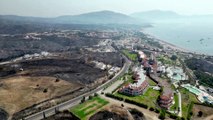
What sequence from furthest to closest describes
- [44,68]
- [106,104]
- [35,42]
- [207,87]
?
[35,42], [44,68], [207,87], [106,104]

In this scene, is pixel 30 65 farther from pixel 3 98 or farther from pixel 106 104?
pixel 106 104

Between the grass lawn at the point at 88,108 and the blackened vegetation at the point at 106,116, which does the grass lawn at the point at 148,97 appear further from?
the blackened vegetation at the point at 106,116

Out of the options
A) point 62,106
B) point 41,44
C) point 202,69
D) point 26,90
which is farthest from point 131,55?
point 62,106

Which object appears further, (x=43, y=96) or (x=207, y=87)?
(x=207, y=87)

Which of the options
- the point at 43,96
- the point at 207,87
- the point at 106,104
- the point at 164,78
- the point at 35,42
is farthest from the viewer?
the point at 35,42

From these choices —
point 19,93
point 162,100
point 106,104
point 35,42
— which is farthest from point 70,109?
point 35,42
